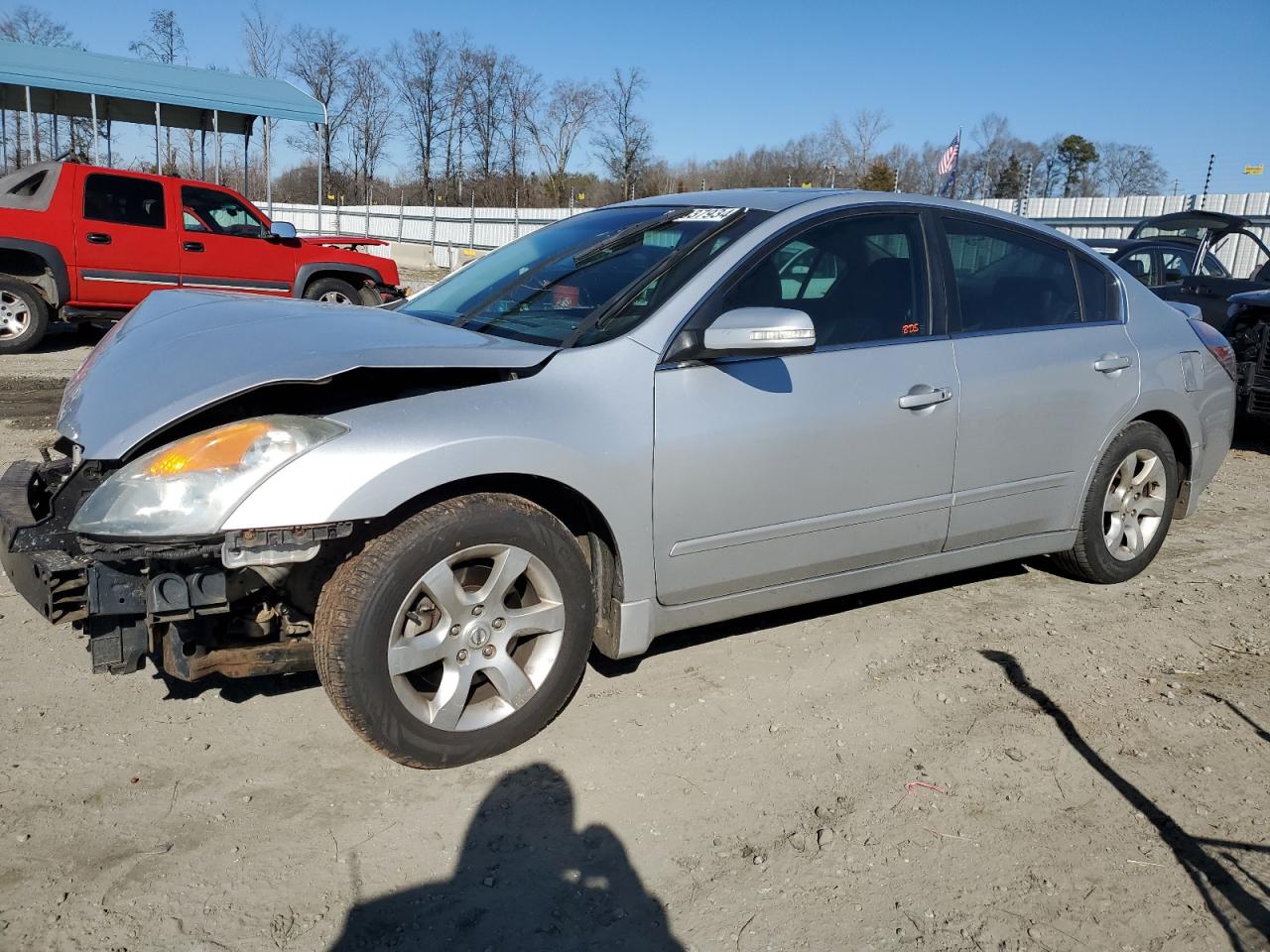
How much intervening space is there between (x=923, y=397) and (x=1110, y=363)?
122cm

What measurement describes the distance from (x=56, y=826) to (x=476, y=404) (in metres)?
1.59

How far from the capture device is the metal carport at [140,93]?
17719 millimetres

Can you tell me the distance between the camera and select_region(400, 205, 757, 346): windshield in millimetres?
3363

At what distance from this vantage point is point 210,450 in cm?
264

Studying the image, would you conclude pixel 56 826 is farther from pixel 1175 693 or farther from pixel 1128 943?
pixel 1175 693

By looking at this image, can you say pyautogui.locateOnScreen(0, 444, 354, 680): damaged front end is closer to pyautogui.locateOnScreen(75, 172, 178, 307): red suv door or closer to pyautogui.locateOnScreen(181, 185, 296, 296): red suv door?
pyautogui.locateOnScreen(75, 172, 178, 307): red suv door

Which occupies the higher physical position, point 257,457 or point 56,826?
point 257,457

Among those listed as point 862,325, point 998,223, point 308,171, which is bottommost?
point 862,325

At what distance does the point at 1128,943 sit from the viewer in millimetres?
2395

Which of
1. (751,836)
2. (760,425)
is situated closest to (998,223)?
(760,425)

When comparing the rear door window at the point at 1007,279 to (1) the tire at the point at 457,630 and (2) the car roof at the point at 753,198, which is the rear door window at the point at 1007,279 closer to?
(2) the car roof at the point at 753,198

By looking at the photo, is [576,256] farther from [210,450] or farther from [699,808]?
[699,808]

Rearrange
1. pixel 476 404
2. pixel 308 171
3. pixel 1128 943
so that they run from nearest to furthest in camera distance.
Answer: pixel 1128 943
pixel 476 404
pixel 308 171

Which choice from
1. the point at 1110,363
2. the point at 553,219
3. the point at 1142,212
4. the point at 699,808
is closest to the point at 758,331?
the point at 699,808
